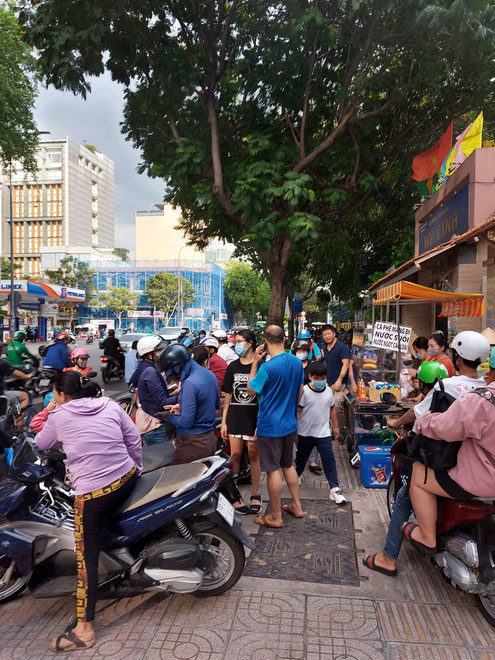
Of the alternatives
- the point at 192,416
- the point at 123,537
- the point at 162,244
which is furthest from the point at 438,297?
the point at 162,244

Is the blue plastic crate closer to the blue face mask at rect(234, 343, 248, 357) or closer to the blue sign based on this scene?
the blue face mask at rect(234, 343, 248, 357)

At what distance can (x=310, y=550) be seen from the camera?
3834 millimetres

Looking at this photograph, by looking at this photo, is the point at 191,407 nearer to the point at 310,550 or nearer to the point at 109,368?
the point at 310,550

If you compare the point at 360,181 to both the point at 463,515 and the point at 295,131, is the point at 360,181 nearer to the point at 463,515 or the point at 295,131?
the point at 295,131

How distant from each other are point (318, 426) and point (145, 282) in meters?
70.3

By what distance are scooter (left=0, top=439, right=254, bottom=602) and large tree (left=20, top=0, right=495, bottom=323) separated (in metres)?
7.83

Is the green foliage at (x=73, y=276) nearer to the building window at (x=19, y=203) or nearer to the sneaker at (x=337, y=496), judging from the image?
the building window at (x=19, y=203)

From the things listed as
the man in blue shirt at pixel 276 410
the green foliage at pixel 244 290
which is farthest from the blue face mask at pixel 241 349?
the green foliage at pixel 244 290

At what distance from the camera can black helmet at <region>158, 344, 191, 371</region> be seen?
3900mm

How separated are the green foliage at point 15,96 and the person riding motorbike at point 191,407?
16.9m

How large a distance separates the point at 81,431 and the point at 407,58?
1132cm

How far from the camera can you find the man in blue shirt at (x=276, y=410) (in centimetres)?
411

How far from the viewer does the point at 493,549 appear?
2766mm

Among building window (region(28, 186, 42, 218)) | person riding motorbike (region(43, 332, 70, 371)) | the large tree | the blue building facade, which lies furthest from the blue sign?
building window (region(28, 186, 42, 218))
